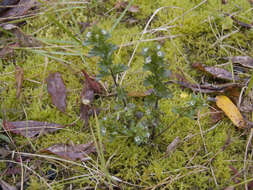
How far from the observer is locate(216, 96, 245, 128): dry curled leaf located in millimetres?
2324

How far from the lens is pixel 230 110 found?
7.86 feet

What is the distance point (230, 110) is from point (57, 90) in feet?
5.48

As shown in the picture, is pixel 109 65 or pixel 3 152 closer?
pixel 109 65

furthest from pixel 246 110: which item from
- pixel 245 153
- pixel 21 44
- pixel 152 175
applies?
pixel 21 44

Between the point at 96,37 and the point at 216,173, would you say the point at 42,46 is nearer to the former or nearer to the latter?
the point at 96,37

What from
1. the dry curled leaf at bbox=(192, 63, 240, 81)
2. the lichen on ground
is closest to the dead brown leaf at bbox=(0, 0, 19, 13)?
the lichen on ground

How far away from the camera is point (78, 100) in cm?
257

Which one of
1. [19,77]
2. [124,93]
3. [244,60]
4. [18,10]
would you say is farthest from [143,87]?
[18,10]

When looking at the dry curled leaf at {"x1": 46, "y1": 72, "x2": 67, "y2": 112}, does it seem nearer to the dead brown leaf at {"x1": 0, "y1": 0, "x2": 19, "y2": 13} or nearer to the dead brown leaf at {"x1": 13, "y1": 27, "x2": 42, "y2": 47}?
the dead brown leaf at {"x1": 13, "y1": 27, "x2": 42, "y2": 47}

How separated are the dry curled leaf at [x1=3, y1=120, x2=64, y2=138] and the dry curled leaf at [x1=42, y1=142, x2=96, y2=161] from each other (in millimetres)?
198

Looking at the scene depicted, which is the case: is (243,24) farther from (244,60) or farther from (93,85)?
(93,85)

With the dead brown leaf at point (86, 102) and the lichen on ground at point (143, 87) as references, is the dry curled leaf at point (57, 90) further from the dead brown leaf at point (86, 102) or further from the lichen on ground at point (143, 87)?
the dead brown leaf at point (86, 102)

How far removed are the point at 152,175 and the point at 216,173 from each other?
519mm

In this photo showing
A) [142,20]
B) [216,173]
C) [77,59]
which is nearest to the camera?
[216,173]
